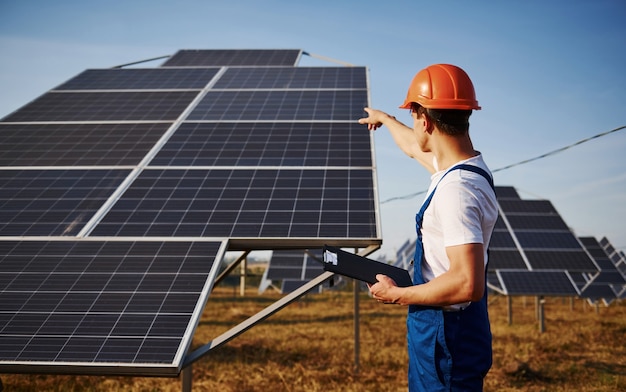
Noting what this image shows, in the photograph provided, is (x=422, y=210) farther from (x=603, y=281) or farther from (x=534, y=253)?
(x=603, y=281)

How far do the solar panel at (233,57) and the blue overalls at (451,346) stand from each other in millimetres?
12336

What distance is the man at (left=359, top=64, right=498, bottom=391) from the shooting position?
2.42 m

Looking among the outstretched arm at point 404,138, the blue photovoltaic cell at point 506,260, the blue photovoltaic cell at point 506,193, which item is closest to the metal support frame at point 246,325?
the outstretched arm at point 404,138

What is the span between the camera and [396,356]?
13273mm

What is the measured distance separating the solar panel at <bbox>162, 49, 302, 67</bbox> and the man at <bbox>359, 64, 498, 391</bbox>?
12.0 m

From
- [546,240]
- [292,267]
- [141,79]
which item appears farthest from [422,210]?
[292,267]

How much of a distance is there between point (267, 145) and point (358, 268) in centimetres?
571

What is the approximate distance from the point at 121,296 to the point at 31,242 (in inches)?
70.9

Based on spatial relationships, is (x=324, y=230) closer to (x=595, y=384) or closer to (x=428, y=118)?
(x=428, y=118)

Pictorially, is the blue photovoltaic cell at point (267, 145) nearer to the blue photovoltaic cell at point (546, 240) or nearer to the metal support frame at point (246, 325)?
the metal support frame at point (246, 325)


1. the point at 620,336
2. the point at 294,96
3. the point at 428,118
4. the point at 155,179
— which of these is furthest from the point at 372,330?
the point at 428,118

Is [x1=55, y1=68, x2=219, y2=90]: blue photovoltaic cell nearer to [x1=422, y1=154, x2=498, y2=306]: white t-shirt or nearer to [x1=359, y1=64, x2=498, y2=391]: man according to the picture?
[x1=359, y1=64, x2=498, y2=391]: man

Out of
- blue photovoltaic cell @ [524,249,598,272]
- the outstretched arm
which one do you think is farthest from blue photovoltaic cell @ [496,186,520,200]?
the outstretched arm

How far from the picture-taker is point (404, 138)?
395 centimetres
